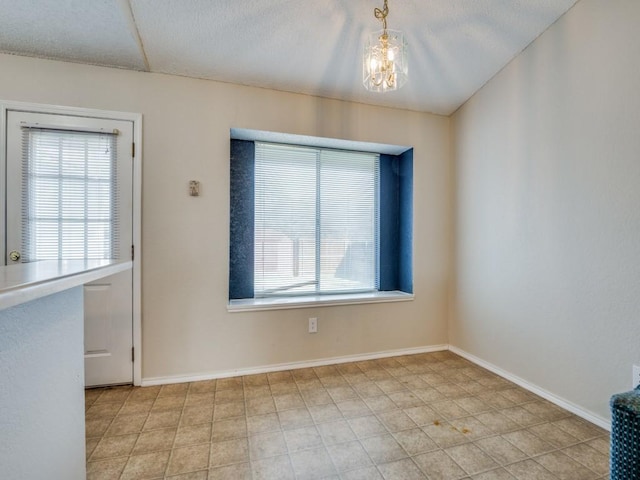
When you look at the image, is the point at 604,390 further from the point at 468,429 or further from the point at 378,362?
the point at 378,362

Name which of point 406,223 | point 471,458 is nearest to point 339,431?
point 471,458

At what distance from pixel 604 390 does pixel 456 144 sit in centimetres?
229

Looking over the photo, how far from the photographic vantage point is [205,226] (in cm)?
251

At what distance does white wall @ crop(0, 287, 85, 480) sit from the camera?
0.89m

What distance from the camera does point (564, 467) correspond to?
156 cm

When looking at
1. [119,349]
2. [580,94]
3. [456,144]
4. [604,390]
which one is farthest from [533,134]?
[119,349]

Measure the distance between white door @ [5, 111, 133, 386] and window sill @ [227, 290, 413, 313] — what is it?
0.86 meters

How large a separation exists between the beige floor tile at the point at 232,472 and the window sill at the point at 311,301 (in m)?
1.20

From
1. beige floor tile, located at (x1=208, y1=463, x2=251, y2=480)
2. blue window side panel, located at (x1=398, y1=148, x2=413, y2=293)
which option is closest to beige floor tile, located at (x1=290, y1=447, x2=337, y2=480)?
beige floor tile, located at (x1=208, y1=463, x2=251, y2=480)

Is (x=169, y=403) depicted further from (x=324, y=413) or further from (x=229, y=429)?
(x=324, y=413)

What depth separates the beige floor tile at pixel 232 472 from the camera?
1480mm

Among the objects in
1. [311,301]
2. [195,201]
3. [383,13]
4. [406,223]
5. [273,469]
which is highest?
[383,13]

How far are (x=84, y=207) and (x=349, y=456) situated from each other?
7.93 ft

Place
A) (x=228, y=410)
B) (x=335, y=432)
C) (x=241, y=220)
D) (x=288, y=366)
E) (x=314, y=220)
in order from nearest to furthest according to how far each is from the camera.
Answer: (x=335, y=432)
(x=228, y=410)
(x=288, y=366)
(x=241, y=220)
(x=314, y=220)
